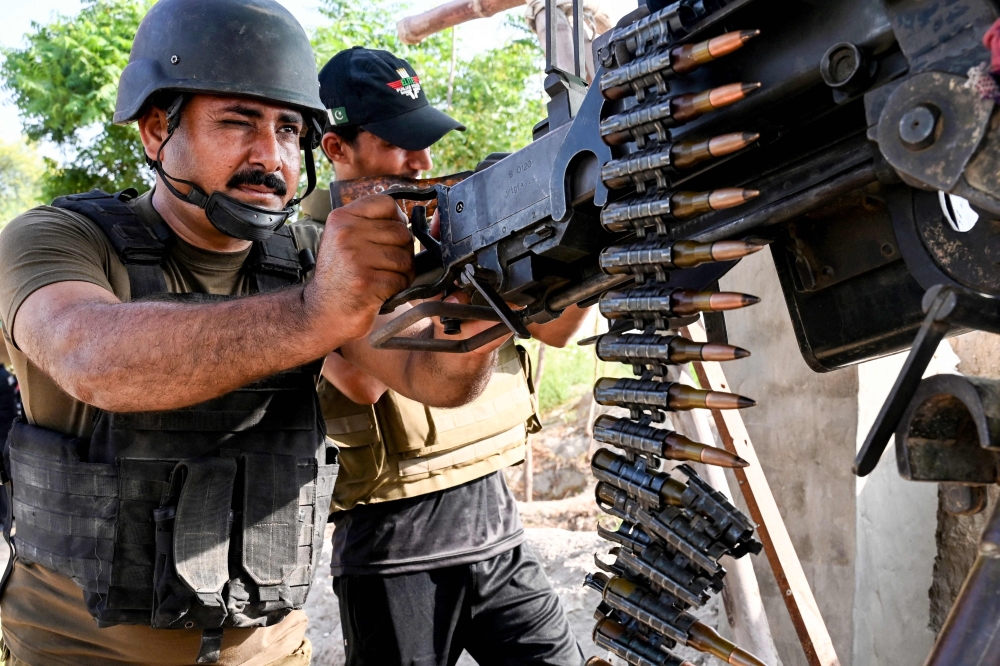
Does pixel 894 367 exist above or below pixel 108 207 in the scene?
below

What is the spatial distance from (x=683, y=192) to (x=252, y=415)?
4.91 ft

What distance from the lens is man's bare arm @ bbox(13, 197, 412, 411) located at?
2.04m

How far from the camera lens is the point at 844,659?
340 centimetres

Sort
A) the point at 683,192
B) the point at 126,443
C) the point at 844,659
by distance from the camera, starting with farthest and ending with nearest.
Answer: the point at 844,659, the point at 126,443, the point at 683,192

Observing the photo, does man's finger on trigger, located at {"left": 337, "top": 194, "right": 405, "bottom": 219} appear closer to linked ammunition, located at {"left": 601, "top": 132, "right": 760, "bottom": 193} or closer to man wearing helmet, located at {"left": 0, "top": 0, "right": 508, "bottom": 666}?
man wearing helmet, located at {"left": 0, "top": 0, "right": 508, "bottom": 666}

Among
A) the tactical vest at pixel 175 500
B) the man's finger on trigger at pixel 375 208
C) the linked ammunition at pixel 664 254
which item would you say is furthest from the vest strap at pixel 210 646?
the linked ammunition at pixel 664 254

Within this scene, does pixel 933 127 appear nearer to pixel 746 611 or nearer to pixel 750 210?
pixel 750 210

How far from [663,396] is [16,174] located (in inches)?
1332

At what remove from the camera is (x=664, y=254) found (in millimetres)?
1445

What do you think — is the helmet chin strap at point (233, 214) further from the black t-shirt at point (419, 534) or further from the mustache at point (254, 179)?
the black t-shirt at point (419, 534)

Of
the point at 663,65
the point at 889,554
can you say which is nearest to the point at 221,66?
the point at 663,65

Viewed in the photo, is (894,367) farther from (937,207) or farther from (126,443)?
(126,443)

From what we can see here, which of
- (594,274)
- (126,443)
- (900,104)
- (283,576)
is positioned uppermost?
(900,104)

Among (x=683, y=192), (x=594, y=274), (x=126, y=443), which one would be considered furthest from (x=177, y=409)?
(x=683, y=192)
